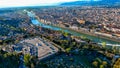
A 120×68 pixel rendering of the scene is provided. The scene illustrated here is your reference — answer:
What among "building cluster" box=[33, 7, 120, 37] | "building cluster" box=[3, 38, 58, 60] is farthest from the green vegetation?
"building cluster" box=[33, 7, 120, 37]

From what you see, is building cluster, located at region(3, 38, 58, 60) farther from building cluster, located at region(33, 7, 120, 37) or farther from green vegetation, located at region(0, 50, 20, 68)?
building cluster, located at region(33, 7, 120, 37)

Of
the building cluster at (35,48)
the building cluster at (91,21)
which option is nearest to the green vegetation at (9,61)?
the building cluster at (35,48)

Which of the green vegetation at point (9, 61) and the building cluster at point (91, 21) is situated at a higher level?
the green vegetation at point (9, 61)

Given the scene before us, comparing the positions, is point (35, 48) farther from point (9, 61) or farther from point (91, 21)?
point (91, 21)

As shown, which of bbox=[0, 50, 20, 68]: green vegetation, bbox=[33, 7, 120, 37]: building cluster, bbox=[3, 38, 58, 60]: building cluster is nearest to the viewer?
bbox=[0, 50, 20, 68]: green vegetation

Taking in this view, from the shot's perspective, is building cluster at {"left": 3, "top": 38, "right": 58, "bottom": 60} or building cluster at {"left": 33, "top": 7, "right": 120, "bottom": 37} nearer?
building cluster at {"left": 3, "top": 38, "right": 58, "bottom": 60}

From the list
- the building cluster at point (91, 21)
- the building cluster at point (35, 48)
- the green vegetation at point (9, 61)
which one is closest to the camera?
the green vegetation at point (9, 61)

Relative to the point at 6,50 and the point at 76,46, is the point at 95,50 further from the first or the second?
the point at 6,50

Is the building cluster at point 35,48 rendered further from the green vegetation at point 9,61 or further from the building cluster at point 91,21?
the building cluster at point 91,21

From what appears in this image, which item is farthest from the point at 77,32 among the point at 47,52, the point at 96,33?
the point at 47,52

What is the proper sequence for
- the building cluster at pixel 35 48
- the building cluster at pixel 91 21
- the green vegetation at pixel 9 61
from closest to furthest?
the green vegetation at pixel 9 61 < the building cluster at pixel 35 48 < the building cluster at pixel 91 21

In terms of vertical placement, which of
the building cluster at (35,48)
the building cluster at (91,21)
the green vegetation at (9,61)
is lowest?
the building cluster at (91,21)
